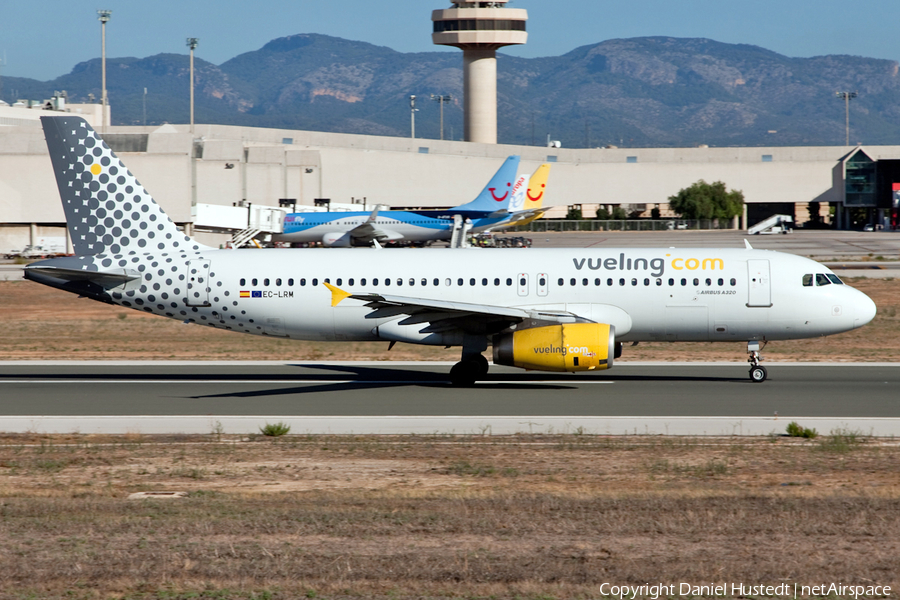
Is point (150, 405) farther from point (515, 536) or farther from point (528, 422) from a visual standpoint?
point (515, 536)

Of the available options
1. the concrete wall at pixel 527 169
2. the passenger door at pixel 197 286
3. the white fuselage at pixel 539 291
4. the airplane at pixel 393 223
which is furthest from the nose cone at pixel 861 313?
the concrete wall at pixel 527 169

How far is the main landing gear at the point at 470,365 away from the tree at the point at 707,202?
106708 millimetres

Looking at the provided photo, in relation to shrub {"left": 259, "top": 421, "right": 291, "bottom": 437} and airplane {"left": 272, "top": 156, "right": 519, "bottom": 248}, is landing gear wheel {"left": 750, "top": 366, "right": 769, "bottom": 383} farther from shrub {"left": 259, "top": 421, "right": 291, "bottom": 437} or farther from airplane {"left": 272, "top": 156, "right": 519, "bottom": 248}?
airplane {"left": 272, "top": 156, "right": 519, "bottom": 248}

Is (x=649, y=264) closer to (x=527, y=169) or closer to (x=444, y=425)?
(x=444, y=425)

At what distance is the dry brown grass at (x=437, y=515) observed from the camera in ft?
32.0

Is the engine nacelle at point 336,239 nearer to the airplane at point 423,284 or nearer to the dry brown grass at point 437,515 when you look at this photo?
the airplane at point 423,284

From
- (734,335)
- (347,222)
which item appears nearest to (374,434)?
(734,335)

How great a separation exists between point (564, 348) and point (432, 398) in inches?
134

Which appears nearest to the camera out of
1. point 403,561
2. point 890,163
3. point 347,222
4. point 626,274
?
point 403,561

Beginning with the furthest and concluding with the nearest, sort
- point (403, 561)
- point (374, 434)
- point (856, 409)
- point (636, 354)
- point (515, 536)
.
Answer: point (636, 354)
point (856, 409)
point (374, 434)
point (515, 536)
point (403, 561)

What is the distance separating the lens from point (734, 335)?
24094mm

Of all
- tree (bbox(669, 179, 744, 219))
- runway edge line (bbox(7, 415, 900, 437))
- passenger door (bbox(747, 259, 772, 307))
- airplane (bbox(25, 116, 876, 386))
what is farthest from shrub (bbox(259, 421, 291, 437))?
tree (bbox(669, 179, 744, 219))

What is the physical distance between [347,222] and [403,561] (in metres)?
73.4

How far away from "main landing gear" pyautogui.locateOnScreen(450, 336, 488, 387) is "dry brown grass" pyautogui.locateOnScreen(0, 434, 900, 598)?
6470mm
